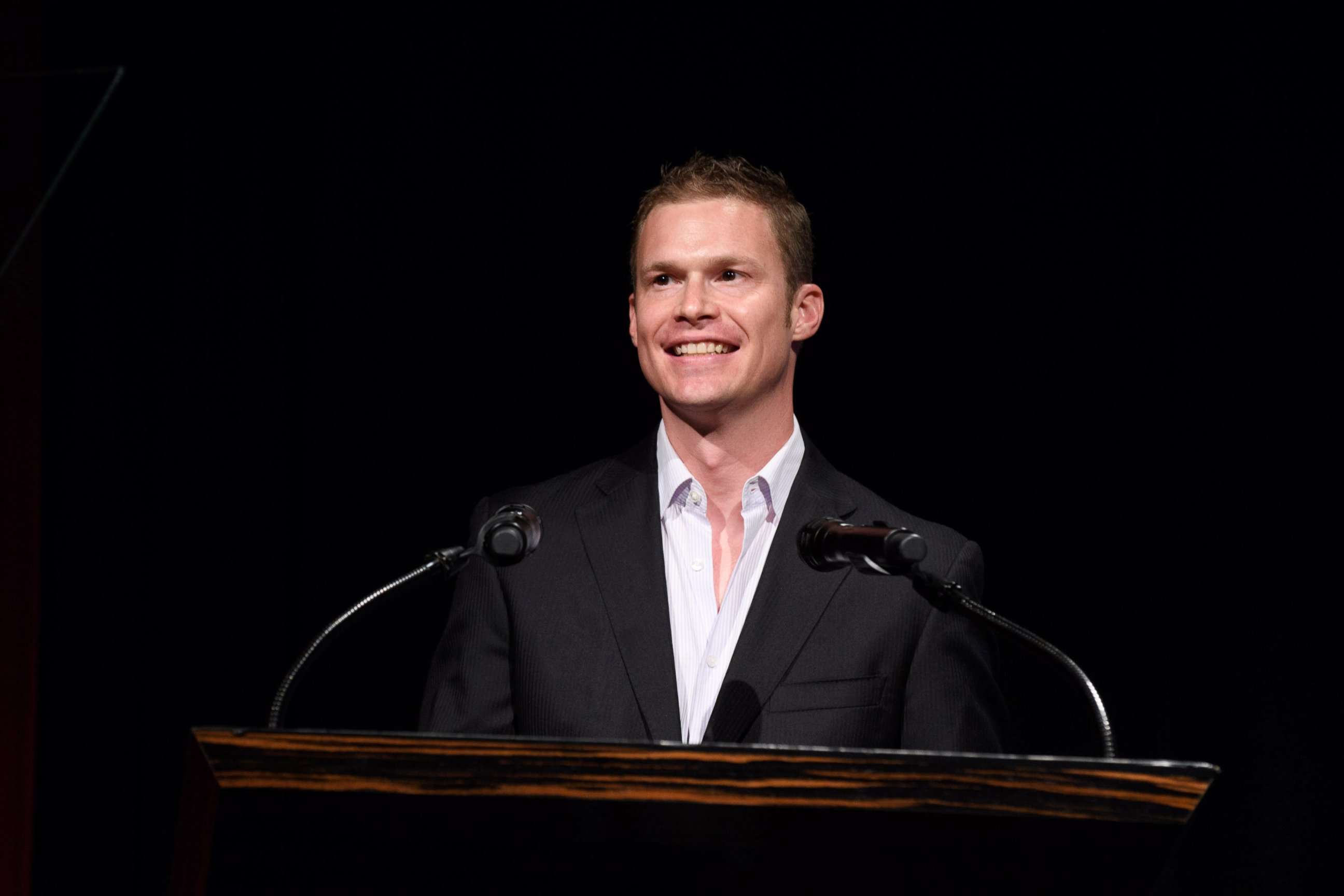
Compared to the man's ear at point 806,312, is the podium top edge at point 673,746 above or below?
below

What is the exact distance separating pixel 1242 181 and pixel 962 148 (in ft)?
1.96

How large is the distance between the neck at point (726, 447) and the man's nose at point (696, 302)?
0.17 meters

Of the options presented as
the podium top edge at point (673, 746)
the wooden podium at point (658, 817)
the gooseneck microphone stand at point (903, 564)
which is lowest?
the wooden podium at point (658, 817)

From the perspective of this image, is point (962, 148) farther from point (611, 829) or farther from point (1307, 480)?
point (611, 829)

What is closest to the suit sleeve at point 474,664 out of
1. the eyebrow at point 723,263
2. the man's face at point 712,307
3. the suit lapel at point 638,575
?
the suit lapel at point 638,575

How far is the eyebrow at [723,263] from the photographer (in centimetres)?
219

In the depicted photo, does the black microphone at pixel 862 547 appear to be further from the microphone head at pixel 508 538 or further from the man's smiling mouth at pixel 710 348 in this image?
the man's smiling mouth at pixel 710 348

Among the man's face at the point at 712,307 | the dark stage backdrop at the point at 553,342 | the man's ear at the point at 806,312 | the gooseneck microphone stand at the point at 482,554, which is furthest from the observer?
the dark stage backdrop at the point at 553,342

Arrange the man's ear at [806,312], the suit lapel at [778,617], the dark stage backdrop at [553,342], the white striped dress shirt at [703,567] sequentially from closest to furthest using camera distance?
the suit lapel at [778,617], the white striped dress shirt at [703,567], the man's ear at [806,312], the dark stage backdrop at [553,342]

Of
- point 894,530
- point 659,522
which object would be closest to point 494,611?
point 659,522

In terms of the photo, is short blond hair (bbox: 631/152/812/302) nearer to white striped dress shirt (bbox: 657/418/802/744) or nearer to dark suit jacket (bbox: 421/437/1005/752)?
white striped dress shirt (bbox: 657/418/802/744)

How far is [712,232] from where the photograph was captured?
7.18 feet

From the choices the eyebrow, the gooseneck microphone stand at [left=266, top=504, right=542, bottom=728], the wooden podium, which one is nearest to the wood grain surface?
the wooden podium

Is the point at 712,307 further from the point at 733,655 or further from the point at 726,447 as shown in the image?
the point at 733,655
